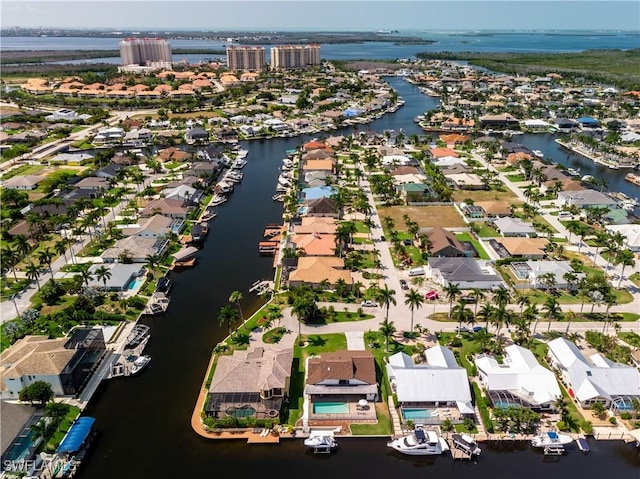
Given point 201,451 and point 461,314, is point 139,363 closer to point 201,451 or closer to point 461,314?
point 201,451

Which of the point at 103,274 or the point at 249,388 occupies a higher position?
the point at 103,274

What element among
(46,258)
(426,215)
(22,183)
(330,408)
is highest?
(22,183)

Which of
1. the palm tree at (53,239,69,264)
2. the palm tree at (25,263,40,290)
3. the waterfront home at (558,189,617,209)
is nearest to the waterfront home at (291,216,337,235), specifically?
the palm tree at (53,239,69,264)

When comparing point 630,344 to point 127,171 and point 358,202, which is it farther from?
point 127,171

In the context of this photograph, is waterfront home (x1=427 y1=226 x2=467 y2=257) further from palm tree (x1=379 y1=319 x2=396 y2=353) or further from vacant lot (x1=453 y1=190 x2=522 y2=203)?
vacant lot (x1=453 y1=190 x2=522 y2=203)

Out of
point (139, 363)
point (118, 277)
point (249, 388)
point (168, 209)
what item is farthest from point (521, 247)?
point (168, 209)

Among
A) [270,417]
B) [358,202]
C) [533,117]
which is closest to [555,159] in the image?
[533,117]

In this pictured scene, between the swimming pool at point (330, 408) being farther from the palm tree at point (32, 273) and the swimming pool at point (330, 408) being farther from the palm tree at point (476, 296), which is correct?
the palm tree at point (32, 273)
